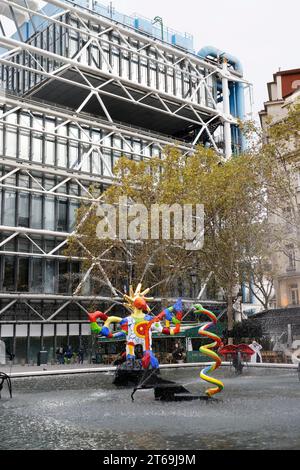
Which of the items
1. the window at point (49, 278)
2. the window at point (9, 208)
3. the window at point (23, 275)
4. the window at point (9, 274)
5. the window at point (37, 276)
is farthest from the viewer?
the window at point (49, 278)

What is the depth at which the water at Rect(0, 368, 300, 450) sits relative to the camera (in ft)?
33.0

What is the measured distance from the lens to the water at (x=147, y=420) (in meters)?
10.1

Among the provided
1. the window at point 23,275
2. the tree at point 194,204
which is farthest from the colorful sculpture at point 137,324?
the window at point 23,275

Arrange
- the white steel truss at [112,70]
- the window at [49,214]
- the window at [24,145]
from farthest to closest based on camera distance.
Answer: the window at [49,214], the white steel truss at [112,70], the window at [24,145]

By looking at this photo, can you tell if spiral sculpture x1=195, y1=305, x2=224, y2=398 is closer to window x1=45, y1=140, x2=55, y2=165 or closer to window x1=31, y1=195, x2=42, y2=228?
window x1=31, y1=195, x2=42, y2=228

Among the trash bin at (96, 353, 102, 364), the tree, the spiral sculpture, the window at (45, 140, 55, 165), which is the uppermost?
the window at (45, 140, 55, 165)

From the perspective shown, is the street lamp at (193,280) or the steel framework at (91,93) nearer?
the steel framework at (91,93)

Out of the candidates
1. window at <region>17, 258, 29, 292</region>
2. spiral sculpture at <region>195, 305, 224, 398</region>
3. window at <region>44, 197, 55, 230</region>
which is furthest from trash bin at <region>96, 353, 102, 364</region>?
spiral sculpture at <region>195, 305, 224, 398</region>

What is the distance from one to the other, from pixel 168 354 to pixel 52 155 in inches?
915

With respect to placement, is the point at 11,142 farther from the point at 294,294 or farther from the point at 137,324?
the point at 137,324

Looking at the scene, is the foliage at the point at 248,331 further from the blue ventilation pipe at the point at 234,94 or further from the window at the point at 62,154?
the blue ventilation pipe at the point at 234,94

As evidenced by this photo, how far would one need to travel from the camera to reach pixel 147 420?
1275 cm

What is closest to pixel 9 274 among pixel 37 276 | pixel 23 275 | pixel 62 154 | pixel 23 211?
pixel 23 275
